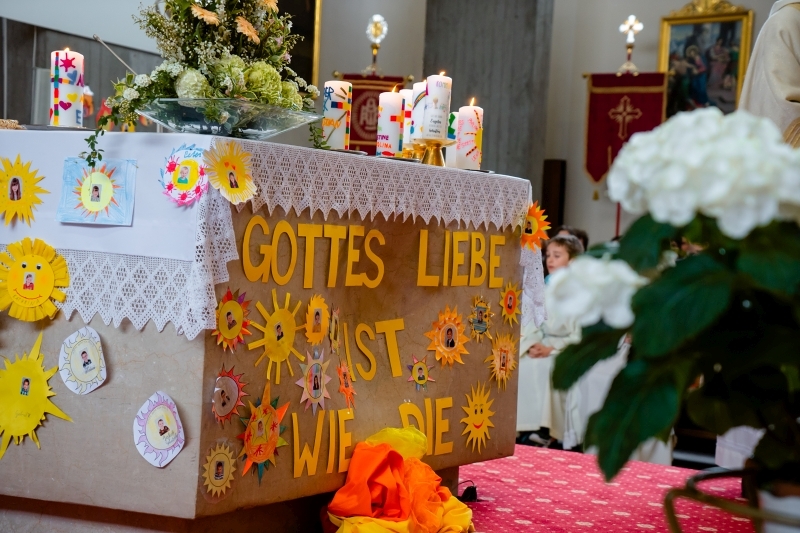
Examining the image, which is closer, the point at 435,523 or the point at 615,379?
the point at 615,379

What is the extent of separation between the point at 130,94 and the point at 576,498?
75.5 inches

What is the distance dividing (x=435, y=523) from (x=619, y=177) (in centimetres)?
172

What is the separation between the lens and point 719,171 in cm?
87

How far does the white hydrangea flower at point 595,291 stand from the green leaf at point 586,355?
0.05m

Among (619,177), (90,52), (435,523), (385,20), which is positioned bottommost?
(435,523)

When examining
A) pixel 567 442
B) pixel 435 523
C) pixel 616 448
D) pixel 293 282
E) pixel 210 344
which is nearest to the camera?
pixel 616 448

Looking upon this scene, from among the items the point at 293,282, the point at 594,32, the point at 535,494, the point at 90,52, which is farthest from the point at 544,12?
the point at 293,282

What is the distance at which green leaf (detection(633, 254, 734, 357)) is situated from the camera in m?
0.87

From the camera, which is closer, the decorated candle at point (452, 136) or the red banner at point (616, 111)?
the decorated candle at point (452, 136)

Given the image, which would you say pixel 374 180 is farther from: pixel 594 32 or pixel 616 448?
pixel 594 32

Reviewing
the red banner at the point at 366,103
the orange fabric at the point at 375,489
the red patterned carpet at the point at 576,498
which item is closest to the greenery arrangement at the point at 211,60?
the orange fabric at the point at 375,489

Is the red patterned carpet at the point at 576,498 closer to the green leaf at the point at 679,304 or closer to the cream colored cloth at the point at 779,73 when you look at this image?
the cream colored cloth at the point at 779,73

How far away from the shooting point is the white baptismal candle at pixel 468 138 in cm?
304

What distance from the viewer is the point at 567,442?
4.87 meters
